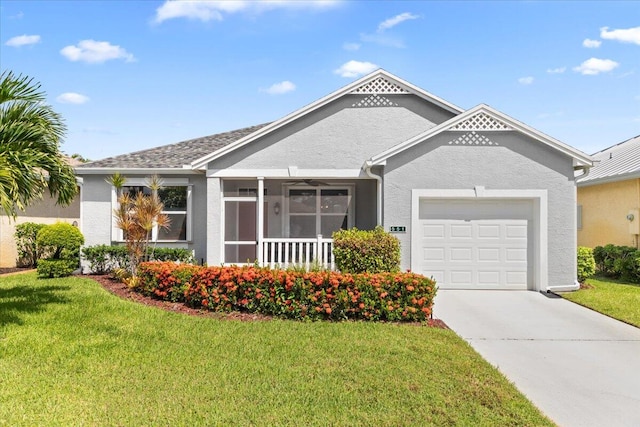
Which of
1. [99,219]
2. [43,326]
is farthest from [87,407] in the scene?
[99,219]

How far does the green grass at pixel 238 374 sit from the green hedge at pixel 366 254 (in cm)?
231

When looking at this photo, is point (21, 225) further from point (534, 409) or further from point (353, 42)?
point (534, 409)

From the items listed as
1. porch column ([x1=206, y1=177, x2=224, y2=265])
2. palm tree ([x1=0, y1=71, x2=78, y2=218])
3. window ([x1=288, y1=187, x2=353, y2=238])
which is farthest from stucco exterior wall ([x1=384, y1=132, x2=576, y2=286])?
palm tree ([x1=0, y1=71, x2=78, y2=218])

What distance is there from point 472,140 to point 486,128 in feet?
1.57

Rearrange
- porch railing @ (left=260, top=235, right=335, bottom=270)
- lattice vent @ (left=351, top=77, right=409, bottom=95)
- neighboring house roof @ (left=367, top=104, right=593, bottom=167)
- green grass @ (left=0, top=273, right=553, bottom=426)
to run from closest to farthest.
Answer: green grass @ (left=0, top=273, right=553, bottom=426) → neighboring house roof @ (left=367, top=104, right=593, bottom=167) → porch railing @ (left=260, top=235, right=335, bottom=270) → lattice vent @ (left=351, top=77, right=409, bottom=95)

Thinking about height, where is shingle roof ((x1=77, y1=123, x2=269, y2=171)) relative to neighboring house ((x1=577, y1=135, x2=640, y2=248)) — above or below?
above

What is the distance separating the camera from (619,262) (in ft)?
41.7

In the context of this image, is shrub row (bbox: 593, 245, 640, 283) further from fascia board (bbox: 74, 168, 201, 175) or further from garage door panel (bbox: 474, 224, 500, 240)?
fascia board (bbox: 74, 168, 201, 175)

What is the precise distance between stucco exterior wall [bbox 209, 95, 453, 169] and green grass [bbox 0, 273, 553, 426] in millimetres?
6014

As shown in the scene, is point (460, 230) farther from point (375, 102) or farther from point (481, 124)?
point (375, 102)

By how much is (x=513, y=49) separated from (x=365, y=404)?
12.1 metres

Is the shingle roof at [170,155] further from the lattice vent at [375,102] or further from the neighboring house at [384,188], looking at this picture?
the lattice vent at [375,102]

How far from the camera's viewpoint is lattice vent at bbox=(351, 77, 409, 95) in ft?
41.4

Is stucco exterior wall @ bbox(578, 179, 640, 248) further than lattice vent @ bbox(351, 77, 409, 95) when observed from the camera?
Yes
